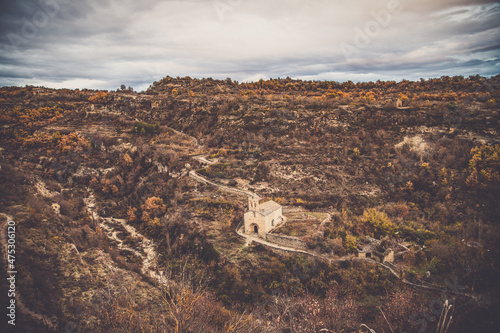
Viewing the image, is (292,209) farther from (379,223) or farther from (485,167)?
(485,167)

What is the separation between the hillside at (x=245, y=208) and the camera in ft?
38.9

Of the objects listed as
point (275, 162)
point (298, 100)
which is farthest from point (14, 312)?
point (298, 100)

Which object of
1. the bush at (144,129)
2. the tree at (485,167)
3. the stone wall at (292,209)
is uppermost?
the bush at (144,129)

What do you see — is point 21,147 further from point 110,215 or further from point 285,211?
point 285,211

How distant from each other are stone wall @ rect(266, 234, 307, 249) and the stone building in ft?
2.64

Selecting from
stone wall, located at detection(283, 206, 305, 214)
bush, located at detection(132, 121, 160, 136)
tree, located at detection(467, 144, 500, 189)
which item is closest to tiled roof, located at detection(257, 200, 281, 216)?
stone wall, located at detection(283, 206, 305, 214)

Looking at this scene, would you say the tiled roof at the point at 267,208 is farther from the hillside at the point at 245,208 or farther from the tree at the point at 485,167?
the tree at the point at 485,167

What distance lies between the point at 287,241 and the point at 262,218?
317 cm

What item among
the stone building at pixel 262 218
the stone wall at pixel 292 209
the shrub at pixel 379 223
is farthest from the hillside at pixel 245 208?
the stone building at pixel 262 218

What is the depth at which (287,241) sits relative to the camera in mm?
21250

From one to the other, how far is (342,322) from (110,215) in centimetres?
3223

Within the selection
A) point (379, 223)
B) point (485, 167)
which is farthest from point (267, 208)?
point (485, 167)

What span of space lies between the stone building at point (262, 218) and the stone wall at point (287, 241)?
81 centimetres

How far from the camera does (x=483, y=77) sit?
51000mm
